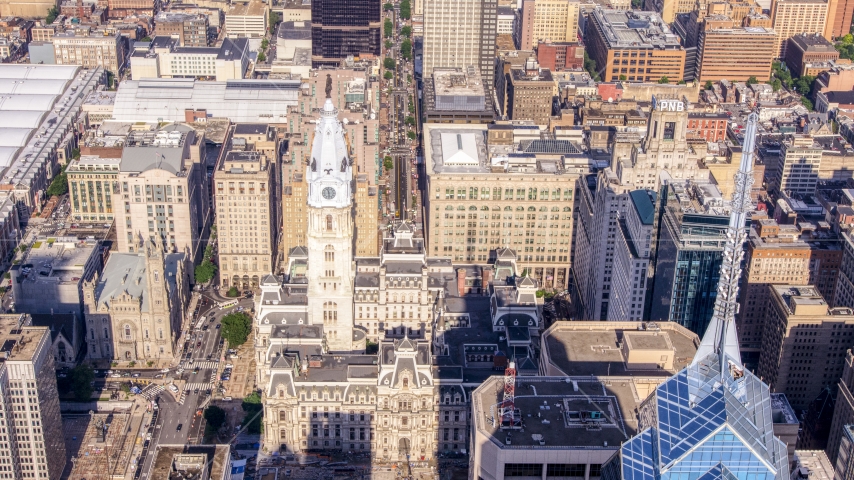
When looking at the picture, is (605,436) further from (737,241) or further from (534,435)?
(737,241)

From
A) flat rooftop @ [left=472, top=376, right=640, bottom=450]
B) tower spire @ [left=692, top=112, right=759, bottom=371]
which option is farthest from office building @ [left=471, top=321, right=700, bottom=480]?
tower spire @ [left=692, top=112, right=759, bottom=371]

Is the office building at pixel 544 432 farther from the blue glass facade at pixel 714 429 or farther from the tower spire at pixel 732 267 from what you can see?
the tower spire at pixel 732 267

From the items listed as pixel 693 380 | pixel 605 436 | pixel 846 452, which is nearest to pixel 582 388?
pixel 605 436

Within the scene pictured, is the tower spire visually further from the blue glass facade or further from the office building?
the office building

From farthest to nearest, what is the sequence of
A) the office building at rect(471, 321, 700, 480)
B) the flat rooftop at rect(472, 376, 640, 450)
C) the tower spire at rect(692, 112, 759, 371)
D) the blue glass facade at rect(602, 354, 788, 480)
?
the flat rooftop at rect(472, 376, 640, 450), the office building at rect(471, 321, 700, 480), the blue glass facade at rect(602, 354, 788, 480), the tower spire at rect(692, 112, 759, 371)

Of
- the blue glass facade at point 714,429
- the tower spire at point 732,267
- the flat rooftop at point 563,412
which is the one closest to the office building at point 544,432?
the flat rooftop at point 563,412
